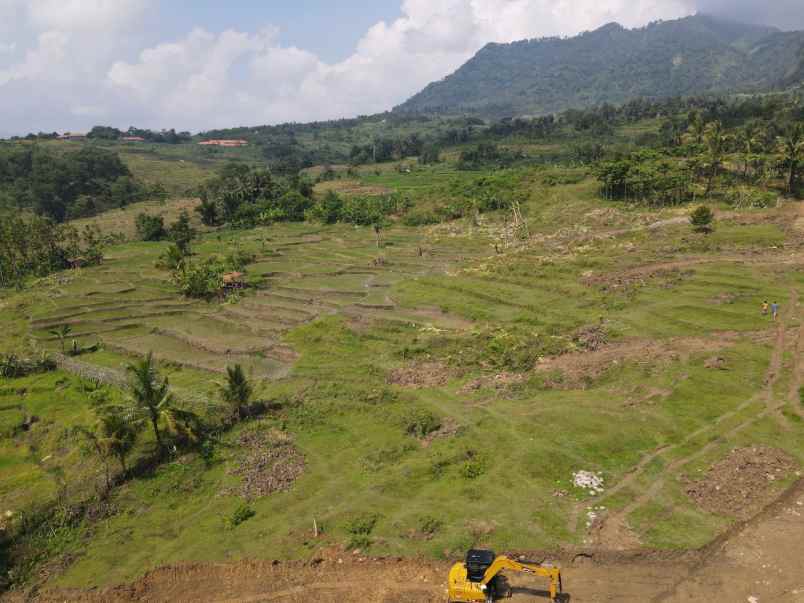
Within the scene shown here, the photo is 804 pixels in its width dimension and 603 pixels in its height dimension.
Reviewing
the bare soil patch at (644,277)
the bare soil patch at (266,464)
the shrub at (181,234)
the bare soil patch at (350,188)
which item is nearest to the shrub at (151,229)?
the shrub at (181,234)

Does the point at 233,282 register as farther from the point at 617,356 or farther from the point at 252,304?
the point at 617,356

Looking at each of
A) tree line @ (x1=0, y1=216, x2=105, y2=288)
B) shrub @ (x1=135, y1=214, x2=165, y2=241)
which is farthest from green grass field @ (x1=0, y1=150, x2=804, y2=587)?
shrub @ (x1=135, y1=214, x2=165, y2=241)

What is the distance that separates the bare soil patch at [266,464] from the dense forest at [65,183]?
365 ft

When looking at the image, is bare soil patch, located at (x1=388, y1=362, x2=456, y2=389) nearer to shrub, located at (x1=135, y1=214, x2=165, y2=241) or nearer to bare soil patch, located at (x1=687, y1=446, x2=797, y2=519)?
bare soil patch, located at (x1=687, y1=446, x2=797, y2=519)

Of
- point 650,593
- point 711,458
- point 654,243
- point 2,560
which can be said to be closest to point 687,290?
point 654,243

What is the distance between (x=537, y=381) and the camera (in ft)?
98.1

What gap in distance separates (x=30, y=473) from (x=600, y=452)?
26461 mm

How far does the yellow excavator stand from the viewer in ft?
50.1

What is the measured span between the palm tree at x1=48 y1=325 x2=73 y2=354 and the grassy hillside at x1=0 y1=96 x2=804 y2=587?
682mm

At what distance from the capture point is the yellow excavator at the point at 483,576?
15.3m

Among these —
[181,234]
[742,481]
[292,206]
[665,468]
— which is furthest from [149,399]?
[292,206]

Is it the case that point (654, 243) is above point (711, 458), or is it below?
above

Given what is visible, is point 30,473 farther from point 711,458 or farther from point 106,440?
point 711,458

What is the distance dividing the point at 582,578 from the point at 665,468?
6919 mm
